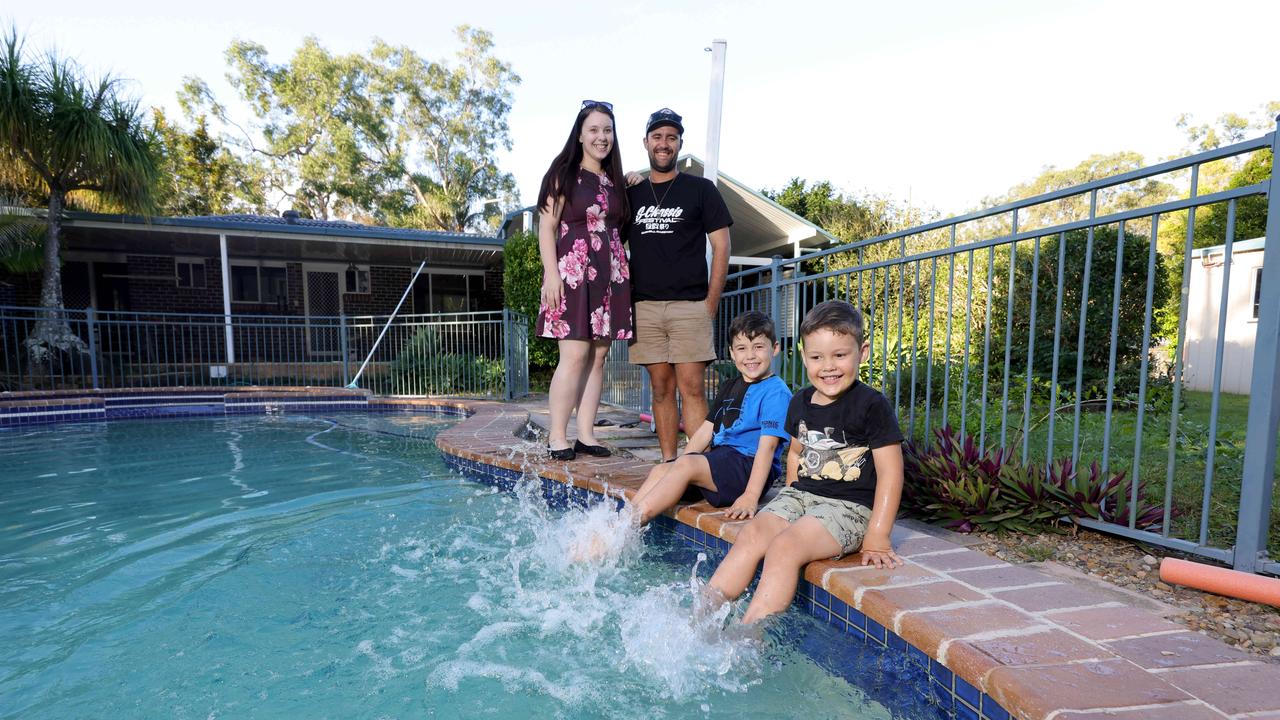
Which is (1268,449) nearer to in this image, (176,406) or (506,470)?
(506,470)

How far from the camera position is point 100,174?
884cm

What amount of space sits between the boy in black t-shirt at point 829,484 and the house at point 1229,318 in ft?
28.8

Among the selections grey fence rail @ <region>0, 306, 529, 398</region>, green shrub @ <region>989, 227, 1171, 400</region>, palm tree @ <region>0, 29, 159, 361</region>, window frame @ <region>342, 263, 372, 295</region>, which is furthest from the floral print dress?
window frame @ <region>342, 263, 372, 295</region>

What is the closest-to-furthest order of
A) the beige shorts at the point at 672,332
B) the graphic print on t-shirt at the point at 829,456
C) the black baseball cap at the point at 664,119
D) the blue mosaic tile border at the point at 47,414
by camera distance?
the graphic print on t-shirt at the point at 829,456, the black baseball cap at the point at 664,119, the beige shorts at the point at 672,332, the blue mosaic tile border at the point at 47,414

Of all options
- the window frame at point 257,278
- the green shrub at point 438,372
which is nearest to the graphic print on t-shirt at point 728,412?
the green shrub at point 438,372

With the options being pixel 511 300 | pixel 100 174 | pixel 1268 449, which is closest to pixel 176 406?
pixel 100 174

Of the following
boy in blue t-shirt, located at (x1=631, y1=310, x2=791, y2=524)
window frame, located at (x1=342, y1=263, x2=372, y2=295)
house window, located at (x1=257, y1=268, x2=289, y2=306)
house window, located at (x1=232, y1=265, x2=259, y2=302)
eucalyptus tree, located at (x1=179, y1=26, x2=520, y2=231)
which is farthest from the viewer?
eucalyptus tree, located at (x1=179, y1=26, x2=520, y2=231)

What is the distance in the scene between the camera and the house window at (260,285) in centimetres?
1403

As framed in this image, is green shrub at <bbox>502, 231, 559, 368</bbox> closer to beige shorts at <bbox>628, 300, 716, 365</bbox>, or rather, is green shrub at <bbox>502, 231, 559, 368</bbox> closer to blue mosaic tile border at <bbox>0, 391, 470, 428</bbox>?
blue mosaic tile border at <bbox>0, 391, 470, 428</bbox>

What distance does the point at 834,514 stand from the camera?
198 centimetres

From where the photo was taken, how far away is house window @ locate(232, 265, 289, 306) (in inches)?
552

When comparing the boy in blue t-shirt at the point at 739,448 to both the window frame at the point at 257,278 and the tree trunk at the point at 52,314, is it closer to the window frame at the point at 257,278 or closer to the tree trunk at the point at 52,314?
the tree trunk at the point at 52,314

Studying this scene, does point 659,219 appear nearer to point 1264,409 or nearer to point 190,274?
point 1264,409

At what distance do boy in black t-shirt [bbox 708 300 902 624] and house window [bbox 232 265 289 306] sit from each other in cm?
1513
